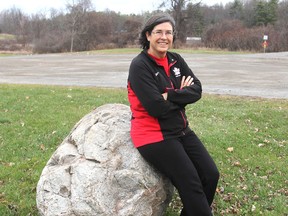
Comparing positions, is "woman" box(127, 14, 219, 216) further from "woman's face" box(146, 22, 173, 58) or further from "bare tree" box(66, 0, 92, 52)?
"bare tree" box(66, 0, 92, 52)

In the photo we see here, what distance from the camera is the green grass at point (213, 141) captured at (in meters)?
5.11

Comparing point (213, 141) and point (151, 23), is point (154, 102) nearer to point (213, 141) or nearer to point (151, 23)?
point (151, 23)

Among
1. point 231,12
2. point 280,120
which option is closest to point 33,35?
point 231,12

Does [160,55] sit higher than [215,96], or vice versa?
[160,55]

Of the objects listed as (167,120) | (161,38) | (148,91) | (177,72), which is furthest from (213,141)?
(148,91)

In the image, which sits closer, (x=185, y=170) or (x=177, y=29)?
(x=185, y=170)

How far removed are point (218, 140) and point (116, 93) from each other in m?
5.44

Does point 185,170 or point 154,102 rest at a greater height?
point 154,102

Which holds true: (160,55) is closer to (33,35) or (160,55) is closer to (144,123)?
(144,123)

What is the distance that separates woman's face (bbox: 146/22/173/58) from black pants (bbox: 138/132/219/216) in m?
0.98

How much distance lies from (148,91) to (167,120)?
37cm

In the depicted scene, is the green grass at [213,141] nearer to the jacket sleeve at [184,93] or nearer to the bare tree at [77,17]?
the jacket sleeve at [184,93]

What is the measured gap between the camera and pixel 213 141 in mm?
7242

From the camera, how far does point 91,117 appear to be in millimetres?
4727
